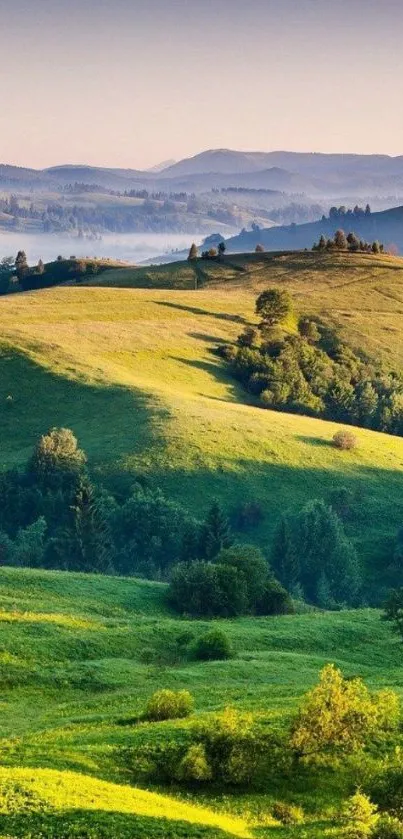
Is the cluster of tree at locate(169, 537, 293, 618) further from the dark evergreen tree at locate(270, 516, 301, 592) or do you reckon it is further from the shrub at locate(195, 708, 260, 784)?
the shrub at locate(195, 708, 260, 784)

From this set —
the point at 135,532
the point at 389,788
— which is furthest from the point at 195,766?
the point at 135,532

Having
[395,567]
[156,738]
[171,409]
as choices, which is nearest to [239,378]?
[171,409]

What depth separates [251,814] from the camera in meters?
30.1

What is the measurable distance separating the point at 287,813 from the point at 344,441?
3436 inches

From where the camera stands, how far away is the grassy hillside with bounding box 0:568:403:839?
86.0 ft

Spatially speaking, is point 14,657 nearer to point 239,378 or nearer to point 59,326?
point 239,378

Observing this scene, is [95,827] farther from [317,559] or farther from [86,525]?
[317,559]

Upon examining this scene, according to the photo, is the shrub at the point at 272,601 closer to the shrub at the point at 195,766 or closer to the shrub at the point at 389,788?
the shrub at the point at 389,788

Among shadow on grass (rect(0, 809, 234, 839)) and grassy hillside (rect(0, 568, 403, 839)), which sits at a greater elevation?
shadow on grass (rect(0, 809, 234, 839))

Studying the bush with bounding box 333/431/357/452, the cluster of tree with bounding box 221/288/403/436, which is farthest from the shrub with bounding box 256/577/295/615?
the cluster of tree with bounding box 221/288/403/436

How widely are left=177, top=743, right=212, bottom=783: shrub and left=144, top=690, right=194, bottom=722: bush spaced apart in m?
Result: 5.61

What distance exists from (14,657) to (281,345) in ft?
365

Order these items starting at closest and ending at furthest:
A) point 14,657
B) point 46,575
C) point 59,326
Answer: point 14,657
point 46,575
point 59,326

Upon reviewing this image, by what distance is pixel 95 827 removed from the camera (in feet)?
81.1
